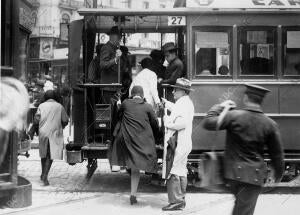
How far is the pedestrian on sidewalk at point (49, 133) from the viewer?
10.4 meters

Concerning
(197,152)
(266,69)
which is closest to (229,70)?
(266,69)

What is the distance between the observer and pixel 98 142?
1006 centimetres

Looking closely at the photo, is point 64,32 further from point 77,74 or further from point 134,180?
point 134,180

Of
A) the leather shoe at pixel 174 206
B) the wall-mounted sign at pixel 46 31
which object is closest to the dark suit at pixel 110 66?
the leather shoe at pixel 174 206

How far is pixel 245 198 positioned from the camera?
5551 millimetres

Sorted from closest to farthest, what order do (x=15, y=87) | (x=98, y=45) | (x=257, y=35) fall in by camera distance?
(x=15, y=87), (x=257, y=35), (x=98, y=45)

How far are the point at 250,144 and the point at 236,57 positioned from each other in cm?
460

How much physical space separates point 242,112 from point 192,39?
14.9 ft

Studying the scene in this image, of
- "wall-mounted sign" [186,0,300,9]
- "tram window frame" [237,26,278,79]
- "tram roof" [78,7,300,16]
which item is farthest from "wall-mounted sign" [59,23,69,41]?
"tram window frame" [237,26,278,79]

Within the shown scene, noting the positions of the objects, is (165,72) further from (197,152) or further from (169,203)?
(169,203)

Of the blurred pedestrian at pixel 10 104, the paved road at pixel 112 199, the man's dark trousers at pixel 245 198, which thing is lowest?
the paved road at pixel 112 199

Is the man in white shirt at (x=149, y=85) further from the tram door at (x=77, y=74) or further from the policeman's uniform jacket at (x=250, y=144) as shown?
the policeman's uniform jacket at (x=250, y=144)

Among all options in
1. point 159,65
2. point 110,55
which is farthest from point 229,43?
point 110,55

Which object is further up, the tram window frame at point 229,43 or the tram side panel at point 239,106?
the tram window frame at point 229,43
